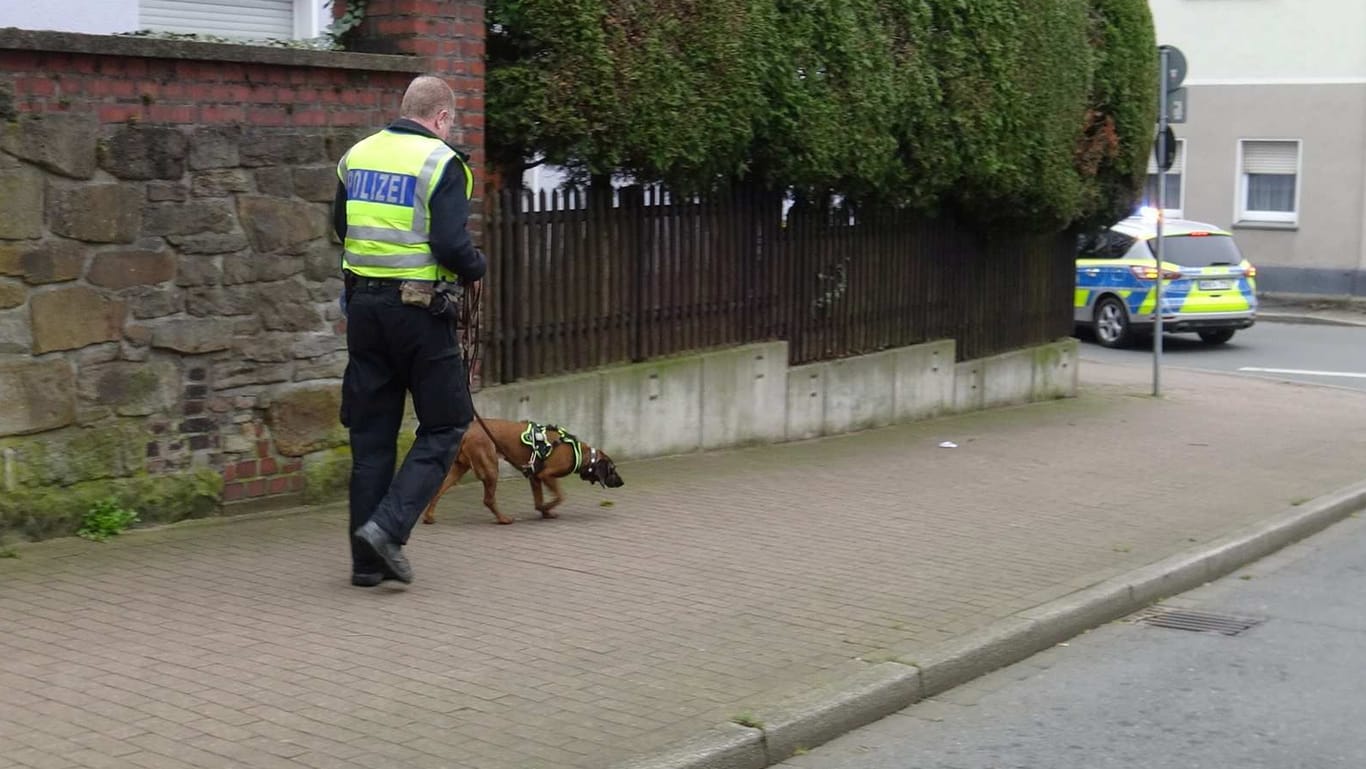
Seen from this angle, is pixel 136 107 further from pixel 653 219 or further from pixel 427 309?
pixel 653 219

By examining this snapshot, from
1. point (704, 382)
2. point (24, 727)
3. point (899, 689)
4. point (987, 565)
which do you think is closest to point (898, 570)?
point (987, 565)

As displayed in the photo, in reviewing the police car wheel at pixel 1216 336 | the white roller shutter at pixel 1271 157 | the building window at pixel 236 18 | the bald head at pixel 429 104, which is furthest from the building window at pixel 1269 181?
the bald head at pixel 429 104

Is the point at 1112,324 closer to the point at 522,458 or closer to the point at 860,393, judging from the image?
the point at 860,393

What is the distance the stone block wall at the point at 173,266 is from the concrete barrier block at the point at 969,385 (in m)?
6.85

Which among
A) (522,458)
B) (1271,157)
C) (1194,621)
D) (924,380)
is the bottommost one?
(1194,621)

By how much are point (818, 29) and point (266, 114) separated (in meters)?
4.57

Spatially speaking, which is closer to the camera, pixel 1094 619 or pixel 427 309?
pixel 427 309

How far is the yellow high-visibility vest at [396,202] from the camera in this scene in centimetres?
648

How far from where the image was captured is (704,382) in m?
11.1

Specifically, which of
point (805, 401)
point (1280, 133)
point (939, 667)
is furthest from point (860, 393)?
point (1280, 133)

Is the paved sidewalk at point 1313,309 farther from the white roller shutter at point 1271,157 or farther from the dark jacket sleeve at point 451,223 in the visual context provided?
the dark jacket sleeve at point 451,223

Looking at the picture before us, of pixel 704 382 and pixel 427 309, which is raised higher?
pixel 427 309

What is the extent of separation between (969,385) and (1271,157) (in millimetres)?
17941

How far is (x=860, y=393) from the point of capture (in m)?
12.9
